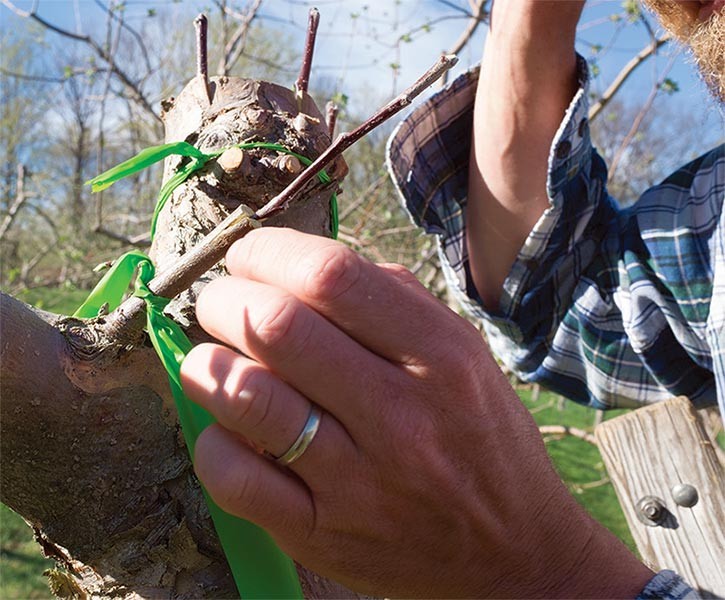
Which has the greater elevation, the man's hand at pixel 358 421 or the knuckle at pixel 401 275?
the knuckle at pixel 401 275

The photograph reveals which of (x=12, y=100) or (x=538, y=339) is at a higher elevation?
(x=12, y=100)

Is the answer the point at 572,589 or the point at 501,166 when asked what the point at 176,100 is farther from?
the point at 572,589

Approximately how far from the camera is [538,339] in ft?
6.31

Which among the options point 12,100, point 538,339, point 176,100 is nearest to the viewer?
point 176,100

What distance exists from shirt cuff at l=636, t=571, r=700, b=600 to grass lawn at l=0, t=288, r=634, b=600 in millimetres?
1411

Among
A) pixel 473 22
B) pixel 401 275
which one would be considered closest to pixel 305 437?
pixel 401 275

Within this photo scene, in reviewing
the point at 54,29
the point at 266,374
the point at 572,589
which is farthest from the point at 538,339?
the point at 54,29

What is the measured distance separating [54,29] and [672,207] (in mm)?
3188

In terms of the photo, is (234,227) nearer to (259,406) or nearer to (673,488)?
(259,406)

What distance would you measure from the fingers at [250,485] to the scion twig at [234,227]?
21cm

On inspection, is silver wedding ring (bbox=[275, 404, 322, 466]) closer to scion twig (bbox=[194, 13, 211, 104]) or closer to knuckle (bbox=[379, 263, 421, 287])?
knuckle (bbox=[379, 263, 421, 287])

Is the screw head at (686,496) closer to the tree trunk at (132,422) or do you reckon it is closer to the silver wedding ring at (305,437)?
the tree trunk at (132,422)

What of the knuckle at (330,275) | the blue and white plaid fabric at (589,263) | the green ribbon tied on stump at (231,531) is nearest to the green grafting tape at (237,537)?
the green ribbon tied on stump at (231,531)

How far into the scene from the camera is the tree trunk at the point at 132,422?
0.82 metres
